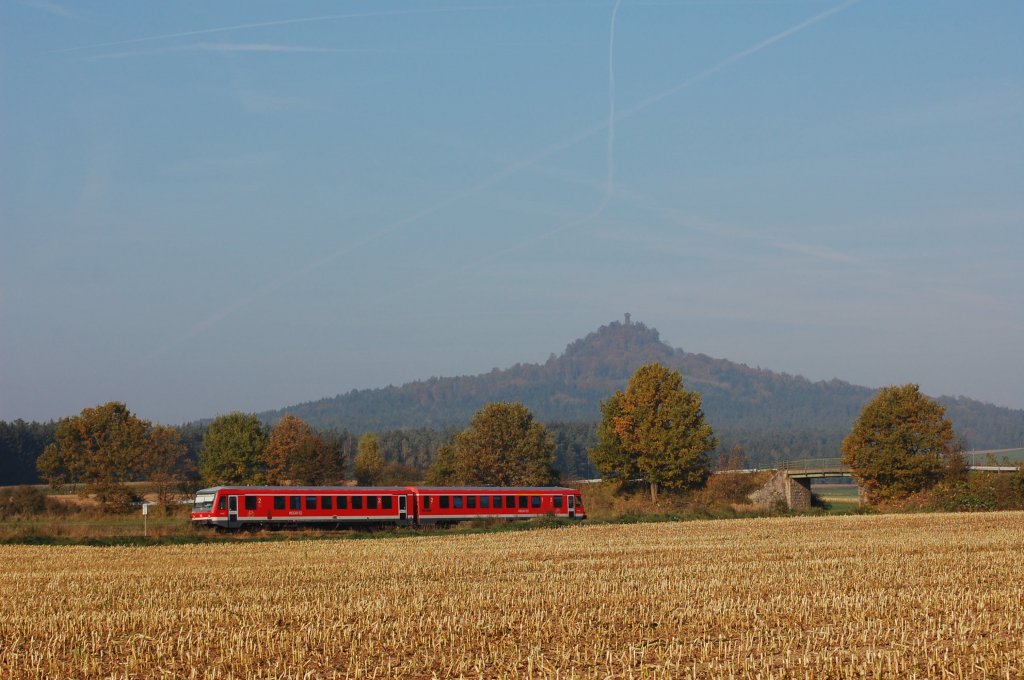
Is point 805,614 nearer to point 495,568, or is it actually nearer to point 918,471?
point 495,568

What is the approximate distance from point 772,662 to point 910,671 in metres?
1.94

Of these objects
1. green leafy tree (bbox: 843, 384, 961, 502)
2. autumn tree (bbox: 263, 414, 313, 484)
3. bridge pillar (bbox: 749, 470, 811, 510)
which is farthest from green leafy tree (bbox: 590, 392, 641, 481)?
autumn tree (bbox: 263, 414, 313, 484)

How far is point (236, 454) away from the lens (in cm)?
11088

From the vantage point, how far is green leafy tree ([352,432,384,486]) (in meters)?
123

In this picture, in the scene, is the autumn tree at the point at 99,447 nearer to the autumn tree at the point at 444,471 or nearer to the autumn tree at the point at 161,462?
the autumn tree at the point at 161,462

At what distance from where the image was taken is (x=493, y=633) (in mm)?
18703

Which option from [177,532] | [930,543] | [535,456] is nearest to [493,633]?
[930,543]

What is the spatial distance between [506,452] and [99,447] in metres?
41.1

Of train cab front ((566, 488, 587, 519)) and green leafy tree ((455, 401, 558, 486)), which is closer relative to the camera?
train cab front ((566, 488, 587, 519))

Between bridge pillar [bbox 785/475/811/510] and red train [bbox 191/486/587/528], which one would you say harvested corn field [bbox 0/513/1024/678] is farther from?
bridge pillar [bbox 785/475/811/510]

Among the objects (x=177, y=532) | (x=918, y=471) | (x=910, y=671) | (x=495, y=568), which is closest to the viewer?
(x=910, y=671)

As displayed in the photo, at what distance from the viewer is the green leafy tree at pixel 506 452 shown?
344ft

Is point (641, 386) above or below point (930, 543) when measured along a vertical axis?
above

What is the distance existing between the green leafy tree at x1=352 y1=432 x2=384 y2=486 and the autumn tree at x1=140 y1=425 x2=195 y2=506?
20.4 metres
